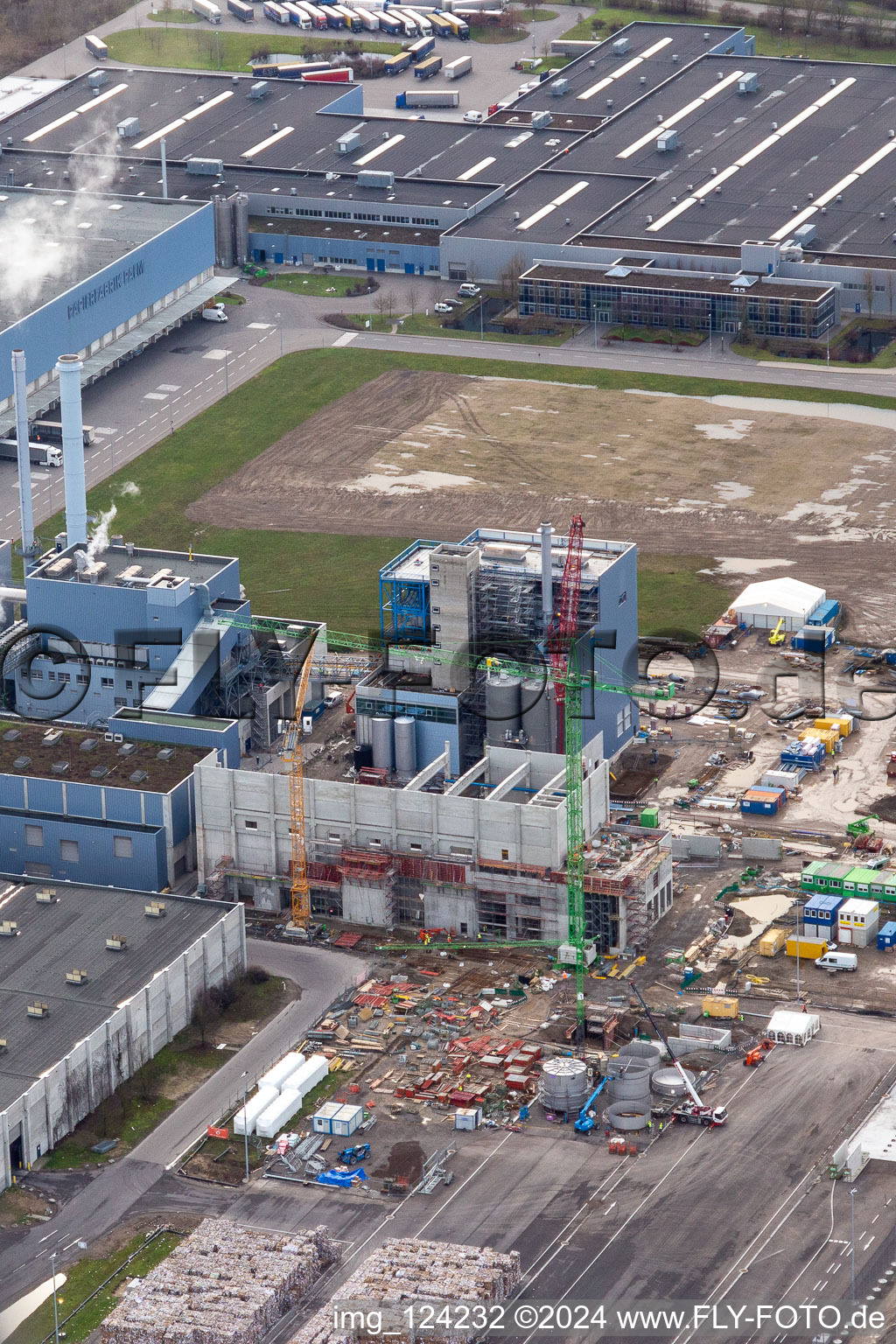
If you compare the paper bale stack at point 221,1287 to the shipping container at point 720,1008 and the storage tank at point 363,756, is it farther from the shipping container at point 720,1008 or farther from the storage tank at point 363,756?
the storage tank at point 363,756

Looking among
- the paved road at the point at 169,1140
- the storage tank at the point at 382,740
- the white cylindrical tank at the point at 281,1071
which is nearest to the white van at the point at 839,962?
the paved road at the point at 169,1140

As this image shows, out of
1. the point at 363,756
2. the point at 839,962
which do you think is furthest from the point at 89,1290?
the point at 363,756

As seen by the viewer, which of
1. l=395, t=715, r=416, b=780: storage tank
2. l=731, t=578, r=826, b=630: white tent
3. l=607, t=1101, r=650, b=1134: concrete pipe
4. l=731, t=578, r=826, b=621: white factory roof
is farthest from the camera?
l=731, t=578, r=826, b=621: white factory roof

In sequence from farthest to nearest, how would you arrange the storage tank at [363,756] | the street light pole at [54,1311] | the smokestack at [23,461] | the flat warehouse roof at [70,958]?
the smokestack at [23,461] → the storage tank at [363,756] → the flat warehouse roof at [70,958] → the street light pole at [54,1311]

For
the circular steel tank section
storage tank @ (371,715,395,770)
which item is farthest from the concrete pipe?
storage tank @ (371,715,395,770)

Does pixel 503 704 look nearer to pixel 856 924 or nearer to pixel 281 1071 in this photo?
pixel 856 924

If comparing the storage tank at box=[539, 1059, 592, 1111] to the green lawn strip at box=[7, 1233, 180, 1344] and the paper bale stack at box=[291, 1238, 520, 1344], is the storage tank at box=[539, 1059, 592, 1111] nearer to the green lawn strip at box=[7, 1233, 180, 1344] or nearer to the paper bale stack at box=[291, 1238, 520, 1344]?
the paper bale stack at box=[291, 1238, 520, 1344]

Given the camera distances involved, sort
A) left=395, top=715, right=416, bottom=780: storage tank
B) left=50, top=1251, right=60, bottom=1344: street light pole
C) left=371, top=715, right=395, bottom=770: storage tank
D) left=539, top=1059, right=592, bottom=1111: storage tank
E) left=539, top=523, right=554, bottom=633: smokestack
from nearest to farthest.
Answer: left=50, top=1251, right=60, bottom=1344: street light pole < left=539, top=1059, right=592, bottom=1111: storage tank < left=395, top=715, right=416, bottom=780: storage tank < left=539, top=523, right=554, bottom=633: smokestack < left=371, top=715, right=395, bottom=770: storage tank
